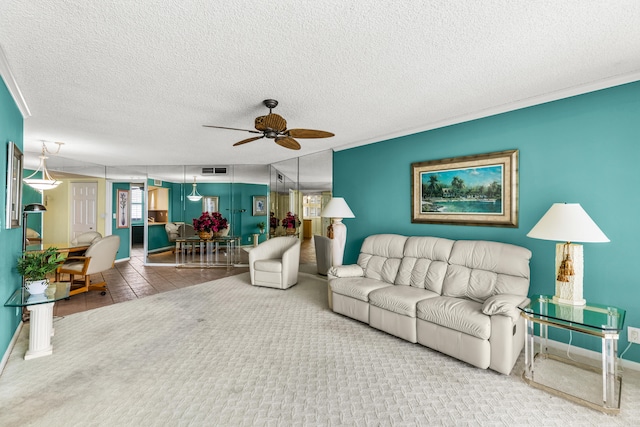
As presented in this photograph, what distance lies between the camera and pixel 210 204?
24.3 feet

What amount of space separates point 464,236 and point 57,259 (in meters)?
4.43

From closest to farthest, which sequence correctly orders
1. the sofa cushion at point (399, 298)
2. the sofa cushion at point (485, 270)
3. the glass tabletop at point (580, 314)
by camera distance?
the glass tabletop at point (580, 314), the sofa cushion at point (485, 270), the sofa cushion at point (399, 298)

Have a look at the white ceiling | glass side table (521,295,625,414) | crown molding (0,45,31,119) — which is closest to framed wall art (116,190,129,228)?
the white ceiling

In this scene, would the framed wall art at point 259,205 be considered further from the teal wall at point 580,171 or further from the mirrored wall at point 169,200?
the teal wall at point 580,171

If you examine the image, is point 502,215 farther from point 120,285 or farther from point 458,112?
point 120,285

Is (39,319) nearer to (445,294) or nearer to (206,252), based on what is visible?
(445,294)

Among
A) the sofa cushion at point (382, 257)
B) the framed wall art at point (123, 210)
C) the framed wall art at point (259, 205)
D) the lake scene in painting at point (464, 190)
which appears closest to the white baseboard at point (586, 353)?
the lake scene in painting at point (464, 190)

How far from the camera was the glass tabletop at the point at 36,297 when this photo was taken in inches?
99.2

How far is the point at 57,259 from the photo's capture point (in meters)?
2.92

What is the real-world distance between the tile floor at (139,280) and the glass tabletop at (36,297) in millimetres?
1158

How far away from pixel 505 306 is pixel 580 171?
1547 millimetres

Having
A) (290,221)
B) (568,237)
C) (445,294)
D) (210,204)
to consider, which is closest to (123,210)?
(210,204)

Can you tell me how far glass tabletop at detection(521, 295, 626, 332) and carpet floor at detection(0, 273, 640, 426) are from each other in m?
0.54

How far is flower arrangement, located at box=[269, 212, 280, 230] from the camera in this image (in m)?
6.92
